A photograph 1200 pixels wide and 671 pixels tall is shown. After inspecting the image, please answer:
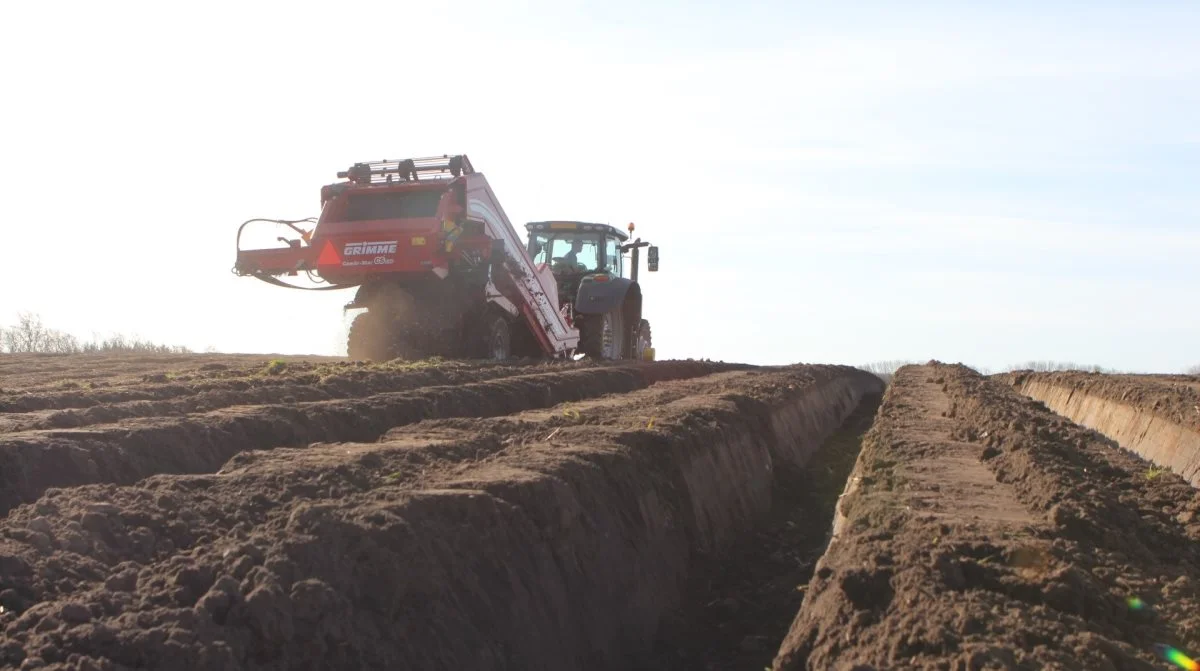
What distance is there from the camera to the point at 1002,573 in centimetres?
453

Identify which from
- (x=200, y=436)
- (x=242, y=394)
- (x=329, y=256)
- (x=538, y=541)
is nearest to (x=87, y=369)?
(x=329, y=256)

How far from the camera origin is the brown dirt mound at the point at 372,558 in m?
3.86

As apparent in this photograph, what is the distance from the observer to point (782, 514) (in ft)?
31.9

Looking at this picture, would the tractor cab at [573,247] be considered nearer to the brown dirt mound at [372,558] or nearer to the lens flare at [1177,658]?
the brown dirt mound at [372,558]

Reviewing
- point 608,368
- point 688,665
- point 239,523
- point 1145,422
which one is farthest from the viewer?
point 608,368

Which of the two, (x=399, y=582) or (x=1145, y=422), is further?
(x=1145, y=422)

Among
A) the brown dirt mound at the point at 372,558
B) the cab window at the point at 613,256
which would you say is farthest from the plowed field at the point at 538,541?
the cab window at the point at 613,256

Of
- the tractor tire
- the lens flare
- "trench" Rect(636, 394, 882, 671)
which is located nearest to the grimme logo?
the tractor tire

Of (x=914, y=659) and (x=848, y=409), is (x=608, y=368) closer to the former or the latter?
(x=848, y=409)

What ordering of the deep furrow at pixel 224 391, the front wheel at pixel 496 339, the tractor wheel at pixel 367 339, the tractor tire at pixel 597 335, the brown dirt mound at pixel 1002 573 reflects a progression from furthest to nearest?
the tractor tire at pixel 597 335, the front wheel at pixel 496 339, the tractor wheel at pixel 367 339, the deep furrow at pixel 224 391, the brown dirt mound at pixel 1002 573

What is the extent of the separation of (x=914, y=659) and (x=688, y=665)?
Result: 2.10 meters

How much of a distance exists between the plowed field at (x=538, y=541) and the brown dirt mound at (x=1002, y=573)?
0.7 inches

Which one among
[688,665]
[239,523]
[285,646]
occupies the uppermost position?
[239,523]

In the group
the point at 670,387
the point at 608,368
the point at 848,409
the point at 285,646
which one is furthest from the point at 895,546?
the point at 848,409
